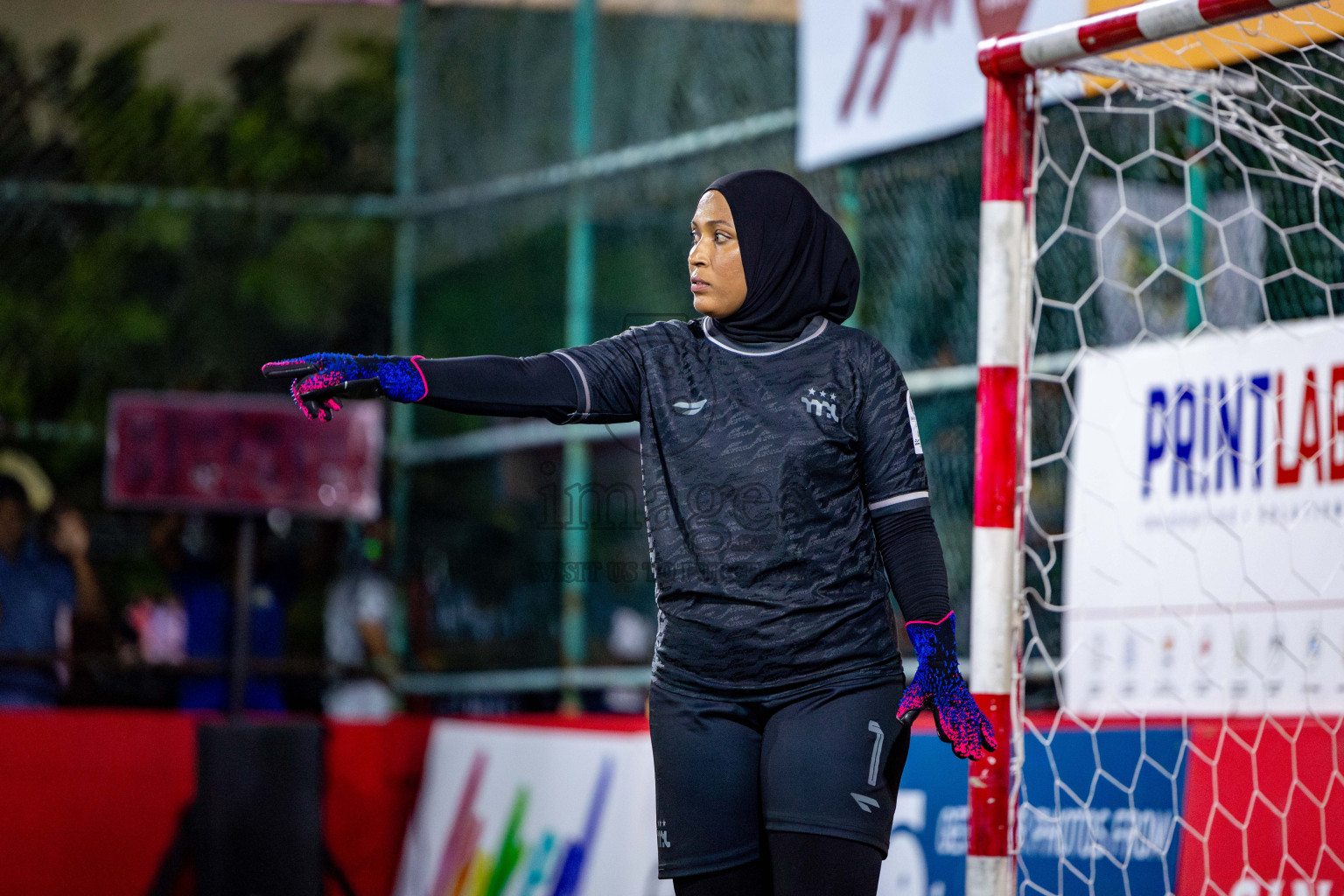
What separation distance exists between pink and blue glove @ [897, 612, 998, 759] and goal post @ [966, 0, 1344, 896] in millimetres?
921

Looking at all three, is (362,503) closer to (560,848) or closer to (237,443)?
(237,443)

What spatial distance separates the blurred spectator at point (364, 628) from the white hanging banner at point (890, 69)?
3744mm

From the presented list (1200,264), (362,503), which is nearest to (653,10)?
(362,503)

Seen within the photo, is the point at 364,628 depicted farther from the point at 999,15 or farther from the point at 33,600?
the point at 999,15

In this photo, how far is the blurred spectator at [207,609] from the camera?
851cm

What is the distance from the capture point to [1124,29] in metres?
3.80

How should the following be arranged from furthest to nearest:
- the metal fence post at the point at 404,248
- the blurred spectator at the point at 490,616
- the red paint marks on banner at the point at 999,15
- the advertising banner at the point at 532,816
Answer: the metal fence post at the point at 404,248 < the blurred spectator at the point at 490,616 < the advertising banner at the point at 532,816 < the red paint marks on banner at the point at 999,15

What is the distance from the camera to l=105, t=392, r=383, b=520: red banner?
7328mm

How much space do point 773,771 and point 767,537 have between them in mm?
391

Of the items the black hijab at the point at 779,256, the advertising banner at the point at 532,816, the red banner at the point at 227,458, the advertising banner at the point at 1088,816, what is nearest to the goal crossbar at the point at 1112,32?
the black hijab at the point at 779,256

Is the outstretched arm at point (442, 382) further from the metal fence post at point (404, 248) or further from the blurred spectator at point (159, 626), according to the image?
the metal fence post at point (404, 248)

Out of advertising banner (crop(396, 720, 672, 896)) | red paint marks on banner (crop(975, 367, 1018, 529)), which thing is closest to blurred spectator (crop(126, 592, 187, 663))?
advertising banner (crop(396, 720, 672, 896))

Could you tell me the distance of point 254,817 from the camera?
6652 millimetres

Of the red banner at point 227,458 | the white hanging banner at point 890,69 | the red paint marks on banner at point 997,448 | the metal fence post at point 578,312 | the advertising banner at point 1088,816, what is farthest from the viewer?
the metal fence post at point 578,312
